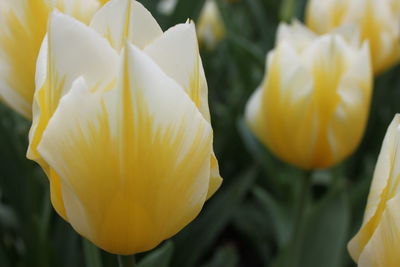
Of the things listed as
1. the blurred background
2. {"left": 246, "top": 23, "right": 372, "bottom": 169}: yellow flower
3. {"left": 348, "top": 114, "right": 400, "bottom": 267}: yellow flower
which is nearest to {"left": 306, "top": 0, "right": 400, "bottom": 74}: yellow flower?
the blurred background

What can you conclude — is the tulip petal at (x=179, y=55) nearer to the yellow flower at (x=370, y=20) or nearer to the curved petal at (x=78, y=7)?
the curved petal at (x=78, y=7)

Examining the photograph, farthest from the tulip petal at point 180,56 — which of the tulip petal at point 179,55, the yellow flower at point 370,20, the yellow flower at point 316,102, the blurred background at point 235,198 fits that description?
the yellow flower at point 370,20

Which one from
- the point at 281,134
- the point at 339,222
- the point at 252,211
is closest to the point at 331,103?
the point at 281,134

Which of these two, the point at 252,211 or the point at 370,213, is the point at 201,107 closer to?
the point at 370,213

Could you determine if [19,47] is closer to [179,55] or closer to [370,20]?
[179,55]

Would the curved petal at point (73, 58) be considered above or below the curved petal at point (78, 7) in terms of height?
above

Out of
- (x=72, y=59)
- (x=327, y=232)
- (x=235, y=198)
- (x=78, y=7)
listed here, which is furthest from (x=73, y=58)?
(x=235, y=198)
